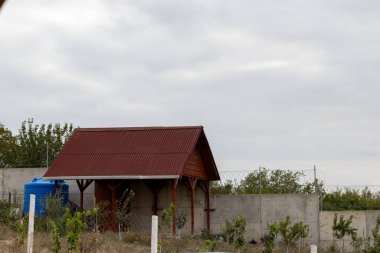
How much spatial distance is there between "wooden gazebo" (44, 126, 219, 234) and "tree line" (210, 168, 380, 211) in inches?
72.1

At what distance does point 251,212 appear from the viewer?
24984 millimetres

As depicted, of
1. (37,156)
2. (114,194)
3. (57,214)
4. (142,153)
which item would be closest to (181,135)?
(142,153)

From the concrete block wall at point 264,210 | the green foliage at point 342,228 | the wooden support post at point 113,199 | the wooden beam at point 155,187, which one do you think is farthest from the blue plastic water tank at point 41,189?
the green foliage at point 342,228

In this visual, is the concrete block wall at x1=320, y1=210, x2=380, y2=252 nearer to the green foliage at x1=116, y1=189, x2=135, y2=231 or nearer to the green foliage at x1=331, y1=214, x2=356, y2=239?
the green foliage at x1=331, y1=214, x2=356, y2=239

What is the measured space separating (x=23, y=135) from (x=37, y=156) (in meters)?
2.08

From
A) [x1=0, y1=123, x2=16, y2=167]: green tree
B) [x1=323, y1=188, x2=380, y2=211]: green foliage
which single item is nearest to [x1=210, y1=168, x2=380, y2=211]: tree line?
[x1=323, y1=188, x2=380, y2=211]: green foliage

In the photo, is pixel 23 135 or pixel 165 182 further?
pixel 23 135

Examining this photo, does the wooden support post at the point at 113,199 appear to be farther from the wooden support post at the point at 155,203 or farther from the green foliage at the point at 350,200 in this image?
the green foliage at the point at 350,200

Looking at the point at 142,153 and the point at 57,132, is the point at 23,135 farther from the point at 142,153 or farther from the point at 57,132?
the point at 142,153

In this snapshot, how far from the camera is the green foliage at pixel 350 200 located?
27172 mm

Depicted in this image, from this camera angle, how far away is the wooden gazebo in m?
23.4

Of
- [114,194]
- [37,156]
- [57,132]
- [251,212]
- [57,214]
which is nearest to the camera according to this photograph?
[57,214]

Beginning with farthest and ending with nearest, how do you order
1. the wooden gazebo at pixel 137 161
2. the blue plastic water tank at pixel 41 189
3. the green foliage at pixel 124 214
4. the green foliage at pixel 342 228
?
the blue plastic water tank at pixel 41 189
the wooden gazebo at pixel 137 161
the green foliage at pixel 342 228
the green foliage at pixel 124 214

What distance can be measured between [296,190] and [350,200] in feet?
7.97
